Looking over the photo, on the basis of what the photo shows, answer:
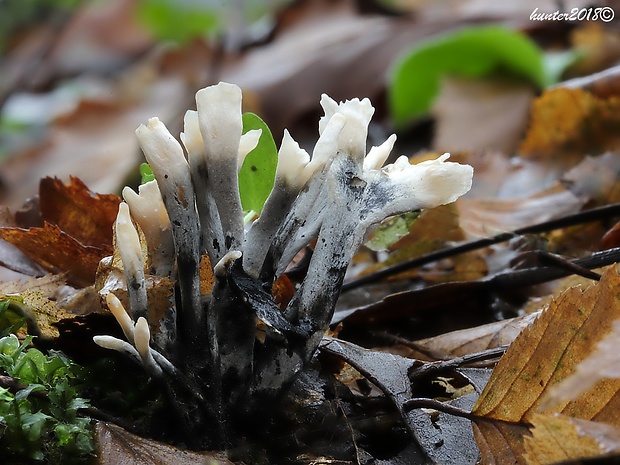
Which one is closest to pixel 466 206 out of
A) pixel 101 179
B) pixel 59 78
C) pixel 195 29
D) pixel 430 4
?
pixel 101 179

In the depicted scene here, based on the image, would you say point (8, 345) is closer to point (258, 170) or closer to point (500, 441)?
point (258, 170)

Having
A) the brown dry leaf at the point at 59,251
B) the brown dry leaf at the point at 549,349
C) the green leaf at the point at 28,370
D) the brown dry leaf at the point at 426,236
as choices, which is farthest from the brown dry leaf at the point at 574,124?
the green leaf at the point at 28,370

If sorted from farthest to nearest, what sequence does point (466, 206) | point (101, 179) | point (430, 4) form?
point (430, 4) → point (101, 179) → point (466, 206)

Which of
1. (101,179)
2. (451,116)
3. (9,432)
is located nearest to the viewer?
(9,432)

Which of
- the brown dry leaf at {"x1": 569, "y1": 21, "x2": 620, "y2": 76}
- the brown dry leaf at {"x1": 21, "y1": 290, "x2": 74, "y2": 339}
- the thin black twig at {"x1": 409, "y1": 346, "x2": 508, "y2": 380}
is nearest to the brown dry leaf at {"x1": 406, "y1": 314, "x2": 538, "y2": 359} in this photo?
the thin black twig at {"x1": 409, "y1": 346, "x2": 508, "y2": 380}

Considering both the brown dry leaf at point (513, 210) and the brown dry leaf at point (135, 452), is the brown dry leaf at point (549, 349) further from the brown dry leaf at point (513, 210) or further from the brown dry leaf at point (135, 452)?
the brown dry leaf at point (513, 210)

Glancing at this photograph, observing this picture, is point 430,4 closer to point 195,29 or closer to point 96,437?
point 195,29

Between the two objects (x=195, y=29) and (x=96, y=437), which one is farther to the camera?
(x=195, y=29)
